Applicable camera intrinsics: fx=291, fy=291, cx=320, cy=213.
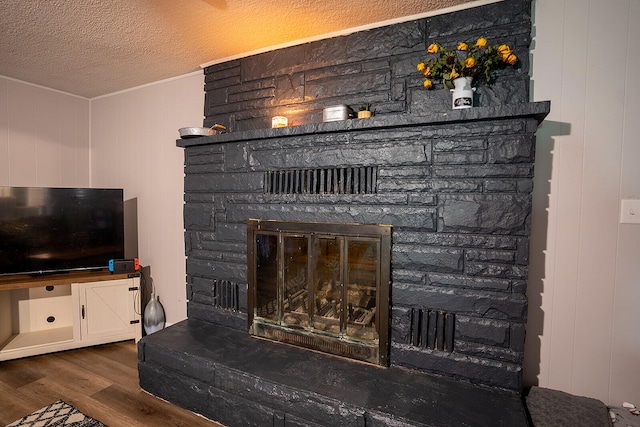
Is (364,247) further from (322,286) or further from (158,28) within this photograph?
(158,28)

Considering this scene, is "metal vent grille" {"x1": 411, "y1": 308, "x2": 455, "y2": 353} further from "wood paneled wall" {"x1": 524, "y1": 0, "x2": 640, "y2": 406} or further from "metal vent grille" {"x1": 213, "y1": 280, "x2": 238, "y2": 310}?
"metal vent grille" {"x1": 213, "y1": 280, "x2": 238, "y2": 310}

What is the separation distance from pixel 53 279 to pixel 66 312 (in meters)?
0.58

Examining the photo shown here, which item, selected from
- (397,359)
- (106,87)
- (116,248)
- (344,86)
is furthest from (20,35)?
(397,359)

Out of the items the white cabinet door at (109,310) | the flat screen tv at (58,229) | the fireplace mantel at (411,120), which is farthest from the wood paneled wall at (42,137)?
the fireplace mantel at (411,120)

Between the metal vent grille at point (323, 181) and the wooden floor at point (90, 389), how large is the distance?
1465 millimetres

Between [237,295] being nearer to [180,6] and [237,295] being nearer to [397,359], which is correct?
[397,359]

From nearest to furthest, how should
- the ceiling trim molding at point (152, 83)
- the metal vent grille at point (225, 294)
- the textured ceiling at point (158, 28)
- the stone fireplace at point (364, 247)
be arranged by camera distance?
the stone fireplace at point (364, 247) → the textured ceiling at point (158, 28) → the metal vent grille at point (225, 294) → the ceiling trim molding at point (152, 83)

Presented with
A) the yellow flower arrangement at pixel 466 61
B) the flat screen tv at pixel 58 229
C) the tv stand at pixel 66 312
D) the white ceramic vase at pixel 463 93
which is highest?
the yellow flower arrangement at pixel 466 61

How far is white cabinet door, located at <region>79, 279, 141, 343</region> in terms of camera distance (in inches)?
96.4

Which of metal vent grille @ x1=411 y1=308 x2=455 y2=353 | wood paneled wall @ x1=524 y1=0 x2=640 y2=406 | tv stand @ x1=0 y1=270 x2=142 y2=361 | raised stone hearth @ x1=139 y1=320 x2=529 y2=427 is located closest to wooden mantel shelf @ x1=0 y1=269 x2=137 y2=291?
tv stand @ x1=0 y1=270 x2=142 y2=361

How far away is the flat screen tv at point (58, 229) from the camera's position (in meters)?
2.37

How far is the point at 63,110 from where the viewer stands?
9.88 ft

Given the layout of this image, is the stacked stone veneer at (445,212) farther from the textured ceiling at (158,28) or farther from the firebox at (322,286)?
the textured ceiling at (158,28)

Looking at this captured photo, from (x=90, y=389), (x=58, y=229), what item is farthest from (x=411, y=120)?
(x=58, y=229)
